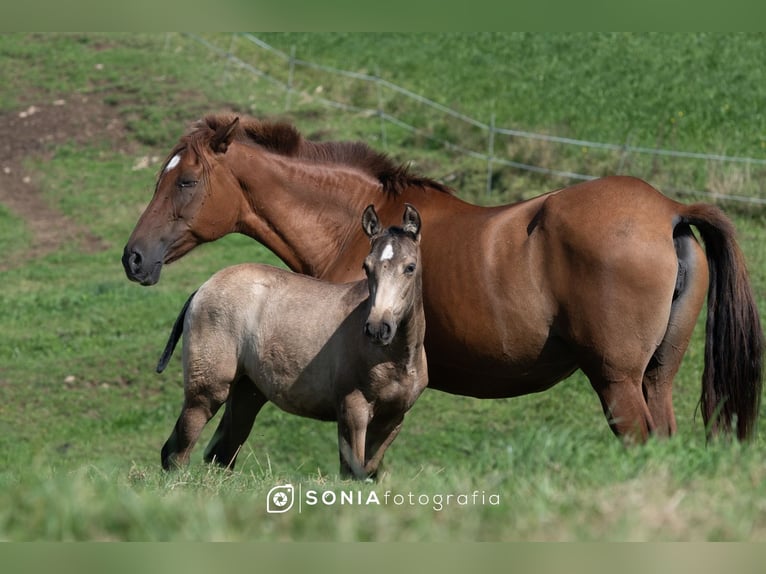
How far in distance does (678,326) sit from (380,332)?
2109 mm

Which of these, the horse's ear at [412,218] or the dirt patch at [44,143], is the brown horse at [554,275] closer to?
the horse's ear at [412,218]

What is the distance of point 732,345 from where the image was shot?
716cm

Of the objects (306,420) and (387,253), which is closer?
(387,253)

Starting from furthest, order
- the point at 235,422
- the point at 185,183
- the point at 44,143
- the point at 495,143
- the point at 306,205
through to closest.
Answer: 1. the point at 44,143
2. the point at 495,143
3. the point at 306,205
4. the point at 185,183
5. the point at 235,422

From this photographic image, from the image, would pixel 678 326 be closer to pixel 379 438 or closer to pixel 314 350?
pixel 379 438

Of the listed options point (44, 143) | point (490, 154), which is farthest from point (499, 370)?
point (44, 143)

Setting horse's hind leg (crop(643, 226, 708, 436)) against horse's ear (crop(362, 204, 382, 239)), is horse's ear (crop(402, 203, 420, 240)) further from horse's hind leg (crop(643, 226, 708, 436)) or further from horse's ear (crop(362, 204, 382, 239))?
horse's hind leg (crop(643, 226, 708, 436))

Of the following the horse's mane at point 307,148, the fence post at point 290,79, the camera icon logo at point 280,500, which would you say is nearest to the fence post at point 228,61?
the fence post at point 290,79

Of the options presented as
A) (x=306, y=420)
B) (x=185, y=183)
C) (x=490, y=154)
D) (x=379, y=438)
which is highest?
(x=185, y=183)

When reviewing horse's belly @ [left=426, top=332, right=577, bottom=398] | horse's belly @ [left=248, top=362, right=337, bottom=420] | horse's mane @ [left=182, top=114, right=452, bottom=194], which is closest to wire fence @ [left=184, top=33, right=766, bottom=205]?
horse's mane @ [left=182, top=114, right=452, bottom=194]

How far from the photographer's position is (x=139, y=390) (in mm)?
13258

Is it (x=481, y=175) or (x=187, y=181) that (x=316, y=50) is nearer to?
(x=481, y=175)

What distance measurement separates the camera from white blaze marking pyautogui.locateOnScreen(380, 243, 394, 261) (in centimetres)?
643

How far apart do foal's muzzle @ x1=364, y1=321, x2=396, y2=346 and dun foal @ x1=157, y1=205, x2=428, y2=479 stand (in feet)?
0.19
